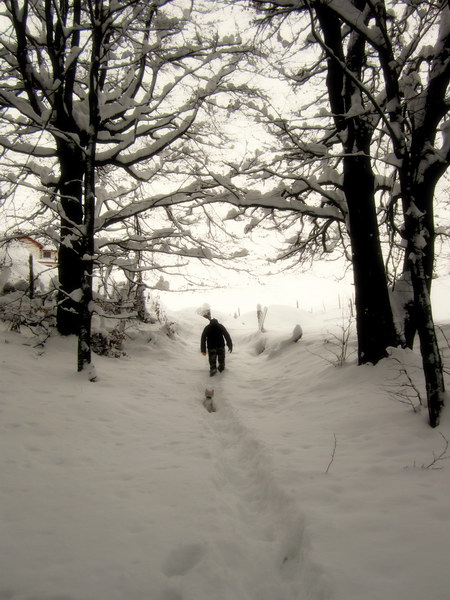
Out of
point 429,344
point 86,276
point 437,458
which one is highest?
point 86,276

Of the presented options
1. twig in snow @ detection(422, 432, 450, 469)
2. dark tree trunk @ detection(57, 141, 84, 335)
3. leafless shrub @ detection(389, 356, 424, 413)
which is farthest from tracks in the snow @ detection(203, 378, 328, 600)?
dark tree trunk @ detection(57, 141, 84, 335)

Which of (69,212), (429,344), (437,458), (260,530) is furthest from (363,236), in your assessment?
(69,212)

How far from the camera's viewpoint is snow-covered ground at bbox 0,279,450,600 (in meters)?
2.09

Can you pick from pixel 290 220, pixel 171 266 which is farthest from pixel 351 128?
pixel 171 266

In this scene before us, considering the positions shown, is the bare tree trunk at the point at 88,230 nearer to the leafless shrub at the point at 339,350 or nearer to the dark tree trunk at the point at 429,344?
the leafless shrub at the point at 339,350

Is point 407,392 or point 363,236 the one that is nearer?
point 407,392

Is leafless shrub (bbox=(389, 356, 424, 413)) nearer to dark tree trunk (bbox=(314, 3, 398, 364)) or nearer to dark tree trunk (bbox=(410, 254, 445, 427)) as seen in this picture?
dark tree trunk (bbox=(410, 254, 445, 427))

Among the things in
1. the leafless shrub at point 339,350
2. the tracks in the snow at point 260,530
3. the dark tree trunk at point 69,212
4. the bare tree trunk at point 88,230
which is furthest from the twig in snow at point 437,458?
the dark tree trunk at point 69,212

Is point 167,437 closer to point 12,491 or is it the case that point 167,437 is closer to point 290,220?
point 12,491

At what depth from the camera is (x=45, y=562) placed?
214 centimetres

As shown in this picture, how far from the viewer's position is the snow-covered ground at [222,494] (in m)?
2.09

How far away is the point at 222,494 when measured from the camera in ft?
10.4

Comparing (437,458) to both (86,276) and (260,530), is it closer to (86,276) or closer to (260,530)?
(260,530)

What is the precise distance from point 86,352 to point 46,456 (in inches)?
116
